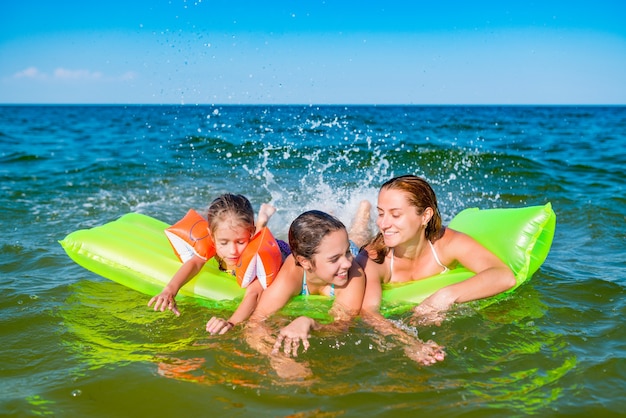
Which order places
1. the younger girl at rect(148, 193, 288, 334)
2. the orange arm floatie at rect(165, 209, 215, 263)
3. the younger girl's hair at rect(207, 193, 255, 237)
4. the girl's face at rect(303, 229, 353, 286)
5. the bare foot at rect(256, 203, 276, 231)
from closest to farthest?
the girl's face at rect(303, 229, 353, 286)
the younger girl at rect(148, 193, 288, 334)
the younger girl's hair at rect(207, 193, 255, 237)
the orange arm floatie at rect(165, 209, 215, 263)
the bare foot at rect(256, 203, 276, 231)

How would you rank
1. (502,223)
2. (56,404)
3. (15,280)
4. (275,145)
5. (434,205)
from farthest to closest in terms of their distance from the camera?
1. (275,145)
2. (15,280)
3. (502,223)
4. (434,205)
5. (56,404)

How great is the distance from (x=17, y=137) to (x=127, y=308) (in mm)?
18103

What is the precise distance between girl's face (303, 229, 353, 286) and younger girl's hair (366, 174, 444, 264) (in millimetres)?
661

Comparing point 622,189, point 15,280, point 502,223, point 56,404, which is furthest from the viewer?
point 622,189

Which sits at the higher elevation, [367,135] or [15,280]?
[367,135]

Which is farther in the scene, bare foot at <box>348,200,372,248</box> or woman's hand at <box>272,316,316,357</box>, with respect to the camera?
bare foot at <box>348,200,372,248</box>

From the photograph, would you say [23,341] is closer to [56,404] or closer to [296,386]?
[56,404]

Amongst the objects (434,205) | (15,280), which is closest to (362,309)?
(434,205)

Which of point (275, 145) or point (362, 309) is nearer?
point (362, 309)

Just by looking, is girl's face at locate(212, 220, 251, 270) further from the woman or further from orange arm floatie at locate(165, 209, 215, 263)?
the woman

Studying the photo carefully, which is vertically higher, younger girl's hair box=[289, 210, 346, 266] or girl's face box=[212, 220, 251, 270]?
younger girl's hair box=[289, 210, 346, 266]

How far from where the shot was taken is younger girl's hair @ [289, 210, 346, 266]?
11.3 ft

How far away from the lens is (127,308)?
424 cm

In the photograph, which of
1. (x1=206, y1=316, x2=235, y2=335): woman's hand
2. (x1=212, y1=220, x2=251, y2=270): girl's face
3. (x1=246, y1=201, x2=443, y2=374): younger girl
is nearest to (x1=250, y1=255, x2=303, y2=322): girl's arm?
(x1=246, y1=201, x2=443, y2=374): younger girl
